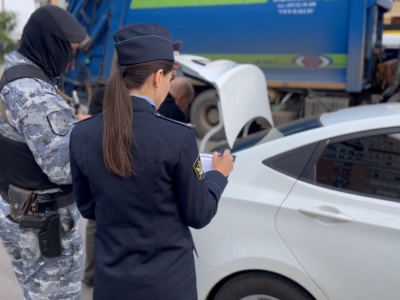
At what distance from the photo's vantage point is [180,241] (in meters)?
1.63

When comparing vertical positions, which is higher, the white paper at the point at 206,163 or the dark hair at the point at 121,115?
the dark hair at the point at 121,115

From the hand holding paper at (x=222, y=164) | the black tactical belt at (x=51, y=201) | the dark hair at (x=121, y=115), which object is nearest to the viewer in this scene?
the dark hair at (x=121, y=115)

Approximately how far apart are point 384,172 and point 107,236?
4.54ft

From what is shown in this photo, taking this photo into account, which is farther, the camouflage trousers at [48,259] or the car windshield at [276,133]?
the car windshield at [276,133]

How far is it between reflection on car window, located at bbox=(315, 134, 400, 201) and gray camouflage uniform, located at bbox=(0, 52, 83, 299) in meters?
1.21

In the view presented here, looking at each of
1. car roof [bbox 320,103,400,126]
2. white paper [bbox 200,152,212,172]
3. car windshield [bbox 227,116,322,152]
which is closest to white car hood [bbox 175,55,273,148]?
car windshield [bbox 227,116,322,152]

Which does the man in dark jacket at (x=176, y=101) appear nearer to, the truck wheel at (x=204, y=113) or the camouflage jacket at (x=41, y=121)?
the camouflage jacket at (x=41, y=121)

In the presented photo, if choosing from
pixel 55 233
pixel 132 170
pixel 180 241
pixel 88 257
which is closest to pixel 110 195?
pixel 132 170

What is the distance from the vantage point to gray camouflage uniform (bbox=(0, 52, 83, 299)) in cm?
194

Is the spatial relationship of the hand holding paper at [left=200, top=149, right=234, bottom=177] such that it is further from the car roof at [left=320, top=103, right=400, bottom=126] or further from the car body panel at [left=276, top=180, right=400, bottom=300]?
the car roof at [left=320, top=103, right=400, bottom=126]

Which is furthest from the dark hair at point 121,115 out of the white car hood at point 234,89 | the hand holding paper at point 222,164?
the white car hood at point 234,89

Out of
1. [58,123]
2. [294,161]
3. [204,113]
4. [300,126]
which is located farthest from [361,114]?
[204,113]

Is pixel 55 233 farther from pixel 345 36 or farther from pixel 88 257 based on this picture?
pixel 345 36

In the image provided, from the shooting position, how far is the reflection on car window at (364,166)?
89.7 inches
